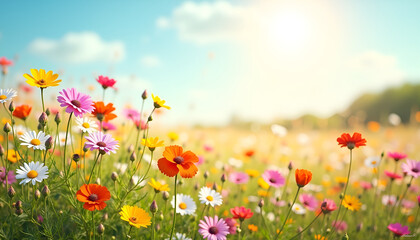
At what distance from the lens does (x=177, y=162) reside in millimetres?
1304

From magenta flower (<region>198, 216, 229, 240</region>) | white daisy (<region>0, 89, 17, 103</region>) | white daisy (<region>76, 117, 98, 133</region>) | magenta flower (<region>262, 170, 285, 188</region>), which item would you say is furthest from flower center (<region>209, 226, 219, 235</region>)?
white daisy (<region>0, 89, 17, 103</region>)

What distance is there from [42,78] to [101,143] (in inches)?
17.4

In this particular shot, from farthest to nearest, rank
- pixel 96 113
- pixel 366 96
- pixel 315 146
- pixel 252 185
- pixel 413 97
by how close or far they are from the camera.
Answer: pixel 366 96, pixel 413 97, pixel 315 146, pixel 252 185, pixel 96 113

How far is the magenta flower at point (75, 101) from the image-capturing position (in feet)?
4.21

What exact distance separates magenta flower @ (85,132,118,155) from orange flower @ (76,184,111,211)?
0.16 meters

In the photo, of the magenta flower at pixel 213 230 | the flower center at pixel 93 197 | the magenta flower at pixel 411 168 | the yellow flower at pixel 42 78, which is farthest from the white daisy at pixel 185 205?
the magenta flower at pixel 411 168

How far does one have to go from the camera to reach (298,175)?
1.37m

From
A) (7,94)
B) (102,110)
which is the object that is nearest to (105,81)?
(102,110)

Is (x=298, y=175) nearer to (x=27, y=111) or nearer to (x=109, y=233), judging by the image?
(x=109, y=233)

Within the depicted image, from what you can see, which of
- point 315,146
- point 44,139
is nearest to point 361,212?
point 44,139

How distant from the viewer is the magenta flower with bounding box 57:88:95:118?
1283 millimetres

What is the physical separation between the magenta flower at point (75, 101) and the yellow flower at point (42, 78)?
11 centimetres

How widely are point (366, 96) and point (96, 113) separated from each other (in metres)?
17.2

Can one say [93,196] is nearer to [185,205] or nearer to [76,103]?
[76,103]
